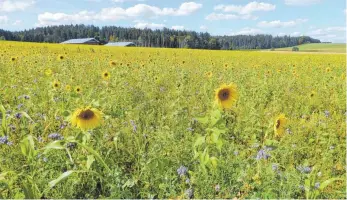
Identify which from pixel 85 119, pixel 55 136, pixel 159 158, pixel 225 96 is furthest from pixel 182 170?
pixel 55 136

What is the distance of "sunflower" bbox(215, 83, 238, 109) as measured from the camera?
242cm

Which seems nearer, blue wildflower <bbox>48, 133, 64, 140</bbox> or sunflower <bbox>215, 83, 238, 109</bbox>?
sunflower <bbox>215, 83, 238, 109</bbox>

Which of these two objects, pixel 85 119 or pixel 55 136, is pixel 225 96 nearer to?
pixel 85 119

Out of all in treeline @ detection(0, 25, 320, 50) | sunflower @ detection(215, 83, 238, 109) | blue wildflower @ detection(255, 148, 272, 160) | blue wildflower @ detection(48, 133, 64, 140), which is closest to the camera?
sunflower @ detection(215, 83, 238, 109)

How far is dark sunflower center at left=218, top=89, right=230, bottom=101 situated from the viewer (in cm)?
244

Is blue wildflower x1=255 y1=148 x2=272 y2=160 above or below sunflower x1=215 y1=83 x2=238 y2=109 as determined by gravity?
below

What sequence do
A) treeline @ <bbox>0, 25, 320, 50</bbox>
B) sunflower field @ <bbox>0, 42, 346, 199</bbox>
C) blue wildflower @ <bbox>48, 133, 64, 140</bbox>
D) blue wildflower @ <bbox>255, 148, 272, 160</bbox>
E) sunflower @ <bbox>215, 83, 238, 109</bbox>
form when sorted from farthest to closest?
treeline @ <bbox>0, 25, 320, 50</bbox> < blue wildflower @ <bbox>48, 133, 64, 140</bbox> < blue wildflower @ <bbox>255, 148, 272, 160</bbox> < sunflower @ <bbox>215, 83, 238, 109</bbox> < sunflower field @ <bbox>0, 42, 346, 199</bbox>

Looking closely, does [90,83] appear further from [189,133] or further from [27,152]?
[27,152]

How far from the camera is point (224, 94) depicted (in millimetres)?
2451

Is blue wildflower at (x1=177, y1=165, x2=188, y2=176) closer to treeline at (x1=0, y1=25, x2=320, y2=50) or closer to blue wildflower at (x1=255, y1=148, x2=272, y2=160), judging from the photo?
blue wildflower at (x1=255, y1=148, x2=272, y2=160)

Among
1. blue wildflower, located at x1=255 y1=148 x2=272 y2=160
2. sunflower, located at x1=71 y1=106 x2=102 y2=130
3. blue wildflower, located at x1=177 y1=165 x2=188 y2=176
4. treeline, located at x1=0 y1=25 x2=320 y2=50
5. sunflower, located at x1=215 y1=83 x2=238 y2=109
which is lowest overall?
blue wildflower, located at x1=177 y1=165 x2=188 y2=176

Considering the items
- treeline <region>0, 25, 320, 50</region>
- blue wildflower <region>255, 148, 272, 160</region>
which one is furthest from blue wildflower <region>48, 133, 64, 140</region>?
treeline <region>0, 25, 320, 50</region>

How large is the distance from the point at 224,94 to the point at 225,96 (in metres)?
0.02

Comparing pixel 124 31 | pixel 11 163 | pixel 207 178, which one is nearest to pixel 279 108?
pixel 207 178
